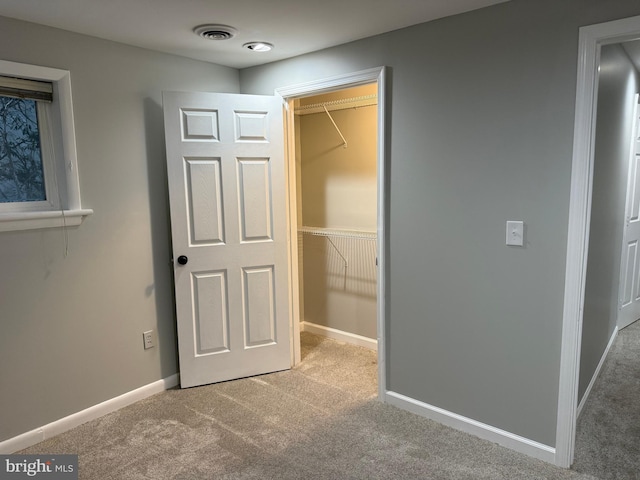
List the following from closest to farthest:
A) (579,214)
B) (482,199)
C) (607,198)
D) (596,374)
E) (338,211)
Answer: (579,214)
(482,199)
(607,198)
(596,374)
(338,211)

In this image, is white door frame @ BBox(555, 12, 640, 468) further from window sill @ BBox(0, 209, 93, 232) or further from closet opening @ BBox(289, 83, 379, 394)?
window sill @ BBox(0, 209, 93, 232)

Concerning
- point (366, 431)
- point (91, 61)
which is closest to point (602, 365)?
point (366, 431)

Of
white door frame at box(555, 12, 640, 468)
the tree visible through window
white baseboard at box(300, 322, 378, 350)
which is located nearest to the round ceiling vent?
the tree visible through window

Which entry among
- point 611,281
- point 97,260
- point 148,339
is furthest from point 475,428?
point 97,260

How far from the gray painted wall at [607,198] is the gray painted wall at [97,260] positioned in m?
2.51

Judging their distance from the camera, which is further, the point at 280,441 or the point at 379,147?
the point at 379,147

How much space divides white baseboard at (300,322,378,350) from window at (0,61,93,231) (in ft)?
7.32

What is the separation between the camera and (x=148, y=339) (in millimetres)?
2893

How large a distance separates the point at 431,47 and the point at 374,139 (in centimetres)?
114

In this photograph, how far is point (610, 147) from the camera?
108 inches

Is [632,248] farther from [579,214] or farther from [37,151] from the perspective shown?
[37,151]

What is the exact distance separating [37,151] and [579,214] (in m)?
2.73

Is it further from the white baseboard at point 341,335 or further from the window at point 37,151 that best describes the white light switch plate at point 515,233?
the window at point 37,151

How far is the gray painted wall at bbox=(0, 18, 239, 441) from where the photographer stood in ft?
7.51
